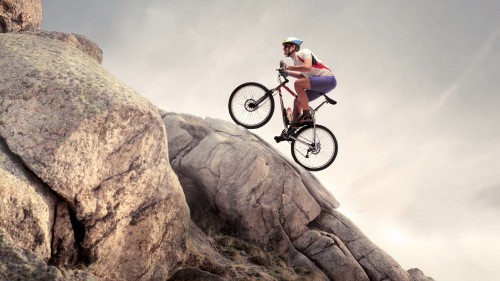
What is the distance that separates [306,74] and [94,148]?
8303 millimetres

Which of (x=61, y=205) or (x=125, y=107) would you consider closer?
(x=61, y=205)

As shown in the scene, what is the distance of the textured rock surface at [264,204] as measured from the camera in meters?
21.7

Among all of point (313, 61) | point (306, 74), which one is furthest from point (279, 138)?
point (313, 61)

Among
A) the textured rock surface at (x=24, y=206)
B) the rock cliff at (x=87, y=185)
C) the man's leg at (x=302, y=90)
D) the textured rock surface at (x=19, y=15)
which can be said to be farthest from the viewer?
the textured rock surface at (x=19, y=15)

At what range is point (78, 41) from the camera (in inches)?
649

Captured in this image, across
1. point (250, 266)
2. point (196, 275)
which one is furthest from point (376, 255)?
point (196, 275)

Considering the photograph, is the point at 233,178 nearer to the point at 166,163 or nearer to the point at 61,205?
the point at 166,163

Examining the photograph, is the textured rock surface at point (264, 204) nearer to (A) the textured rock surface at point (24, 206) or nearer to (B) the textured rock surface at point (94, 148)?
(B) the textured rock surface at point (94, 148)

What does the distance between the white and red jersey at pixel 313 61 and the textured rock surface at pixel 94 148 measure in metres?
5.74

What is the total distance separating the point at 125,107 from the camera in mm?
11961

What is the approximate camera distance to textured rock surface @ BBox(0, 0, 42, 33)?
17297 mm

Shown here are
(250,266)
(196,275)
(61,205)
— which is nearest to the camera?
(61,205)

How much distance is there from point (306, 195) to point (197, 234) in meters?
7.90

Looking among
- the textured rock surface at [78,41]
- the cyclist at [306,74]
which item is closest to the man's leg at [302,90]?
the cyclist at [306,74]
